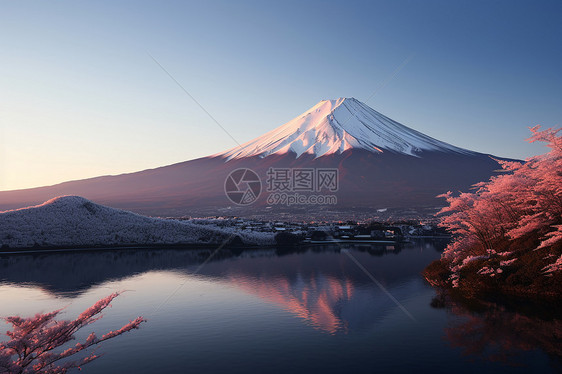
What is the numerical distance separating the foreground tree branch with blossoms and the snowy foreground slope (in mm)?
52886

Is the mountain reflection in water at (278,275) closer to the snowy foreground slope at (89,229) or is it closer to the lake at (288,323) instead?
the lake at (288,323)

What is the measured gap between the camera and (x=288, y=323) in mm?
22031

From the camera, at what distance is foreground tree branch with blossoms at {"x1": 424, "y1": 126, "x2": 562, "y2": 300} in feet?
Answer: 79.5

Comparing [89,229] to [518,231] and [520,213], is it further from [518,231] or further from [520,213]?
[518,231]

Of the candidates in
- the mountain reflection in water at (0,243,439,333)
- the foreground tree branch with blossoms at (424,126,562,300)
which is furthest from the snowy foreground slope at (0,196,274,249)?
the foreground tree branch with blossoms at (424,126,562,300)

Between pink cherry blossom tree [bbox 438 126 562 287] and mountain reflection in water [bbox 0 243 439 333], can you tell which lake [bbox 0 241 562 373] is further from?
pink cherry blossom tree [bbox 438 126 562 287]

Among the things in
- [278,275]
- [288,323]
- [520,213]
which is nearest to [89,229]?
[278,275]

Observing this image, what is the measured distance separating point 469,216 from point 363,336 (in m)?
17.7

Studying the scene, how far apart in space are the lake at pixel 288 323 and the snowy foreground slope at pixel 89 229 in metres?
Result: 27.0

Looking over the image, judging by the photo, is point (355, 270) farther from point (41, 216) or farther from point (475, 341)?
point (41, 216)

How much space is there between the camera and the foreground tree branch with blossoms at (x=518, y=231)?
24219 millimetres

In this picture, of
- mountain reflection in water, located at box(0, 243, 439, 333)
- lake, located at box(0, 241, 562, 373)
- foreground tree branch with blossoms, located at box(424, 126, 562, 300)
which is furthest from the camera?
mountain reflection in water, located at box(0, 243, 439, 333)

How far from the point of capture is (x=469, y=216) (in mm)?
31953

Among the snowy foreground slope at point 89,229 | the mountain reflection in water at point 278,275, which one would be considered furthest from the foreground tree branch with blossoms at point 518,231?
the snowy foreground slope at point 89,229
